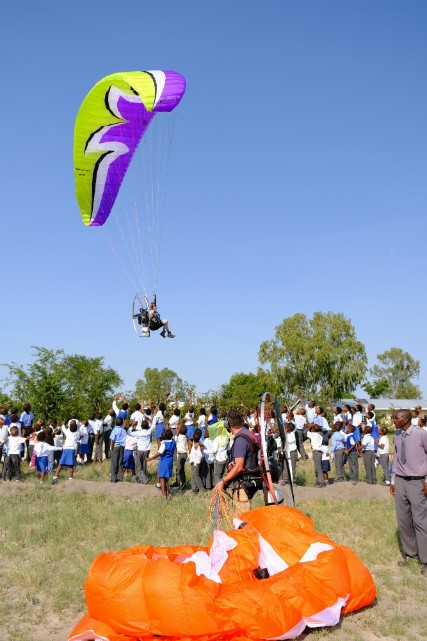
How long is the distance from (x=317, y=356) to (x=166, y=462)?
3866 centimetres

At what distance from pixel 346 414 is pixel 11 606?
11.9m

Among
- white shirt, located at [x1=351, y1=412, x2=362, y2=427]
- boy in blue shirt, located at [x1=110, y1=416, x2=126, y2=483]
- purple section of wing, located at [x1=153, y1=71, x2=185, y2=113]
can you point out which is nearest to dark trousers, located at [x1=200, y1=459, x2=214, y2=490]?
boy in blue shirt, located at [x1=110, y1=416, x2=126, y2=483]

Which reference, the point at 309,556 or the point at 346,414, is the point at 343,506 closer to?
the point at 309,556

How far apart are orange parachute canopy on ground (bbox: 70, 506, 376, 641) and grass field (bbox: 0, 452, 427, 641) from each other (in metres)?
Result: 0.36

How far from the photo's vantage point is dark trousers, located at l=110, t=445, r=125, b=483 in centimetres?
1226

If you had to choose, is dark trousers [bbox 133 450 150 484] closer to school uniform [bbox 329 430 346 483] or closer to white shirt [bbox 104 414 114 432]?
white shirt [bbox 104 414 114 432]

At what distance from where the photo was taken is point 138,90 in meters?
10.7

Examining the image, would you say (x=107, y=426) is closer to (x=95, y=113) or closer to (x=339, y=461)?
(x=339, y=461)

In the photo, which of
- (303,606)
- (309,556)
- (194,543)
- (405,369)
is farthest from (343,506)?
(405,369)

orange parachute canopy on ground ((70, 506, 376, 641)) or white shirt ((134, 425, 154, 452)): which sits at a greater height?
white shirt ((134, 425, 154, 452))

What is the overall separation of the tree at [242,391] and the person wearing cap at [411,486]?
17.7 meters

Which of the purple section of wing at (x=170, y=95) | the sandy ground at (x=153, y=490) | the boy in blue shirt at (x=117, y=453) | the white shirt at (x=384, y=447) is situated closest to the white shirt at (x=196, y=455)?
the sandy ground at (x=153, y=490)

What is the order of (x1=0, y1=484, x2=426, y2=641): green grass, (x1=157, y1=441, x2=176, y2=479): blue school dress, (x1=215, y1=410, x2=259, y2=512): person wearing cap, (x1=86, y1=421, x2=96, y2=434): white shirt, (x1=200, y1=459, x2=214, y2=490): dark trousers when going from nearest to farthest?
(x1=0, y1=484, x2=426, y2=641): green grass
(x1=215, y1=410, x2=259, y2=512): person wearing cap
(x1=157, y1=441, x2=176, y2=479): blue school dress
(x1=200, y1=459, x2=214, y2=490): dark trousers
(x1=86, y1=421, x2=96, y2=434): white shirt

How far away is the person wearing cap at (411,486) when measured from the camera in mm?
6586
